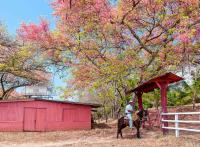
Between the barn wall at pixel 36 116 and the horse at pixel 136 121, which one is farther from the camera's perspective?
the barn wall at pixel 36 116

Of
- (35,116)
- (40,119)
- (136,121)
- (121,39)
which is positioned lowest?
(136,121)

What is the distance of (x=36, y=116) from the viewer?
27.3 metres

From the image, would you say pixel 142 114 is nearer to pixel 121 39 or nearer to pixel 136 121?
pixel 136 121

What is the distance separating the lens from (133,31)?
22125 mm

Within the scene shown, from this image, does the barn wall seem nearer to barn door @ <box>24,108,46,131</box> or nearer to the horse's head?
barn door @ <box>24,108,46,131</box>

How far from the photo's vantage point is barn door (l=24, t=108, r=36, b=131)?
2706 cm

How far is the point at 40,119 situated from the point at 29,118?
807 mm

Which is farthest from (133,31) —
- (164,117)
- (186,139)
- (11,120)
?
(11,120)

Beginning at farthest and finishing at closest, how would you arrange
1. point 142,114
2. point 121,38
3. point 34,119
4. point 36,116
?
point 36,116 < point 34,119 < point 121,38 < point 142,114

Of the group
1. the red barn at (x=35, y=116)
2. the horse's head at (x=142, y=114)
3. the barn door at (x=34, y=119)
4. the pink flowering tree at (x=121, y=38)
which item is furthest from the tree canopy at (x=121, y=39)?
the barn door at (x=34, y=119)

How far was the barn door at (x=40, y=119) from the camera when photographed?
88.7 feet

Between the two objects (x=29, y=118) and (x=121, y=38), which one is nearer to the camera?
(x=121, y=38)

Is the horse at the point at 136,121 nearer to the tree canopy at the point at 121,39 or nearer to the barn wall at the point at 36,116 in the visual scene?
the tree canopy at the point at 121,39

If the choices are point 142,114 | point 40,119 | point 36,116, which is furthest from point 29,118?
point 142,114
